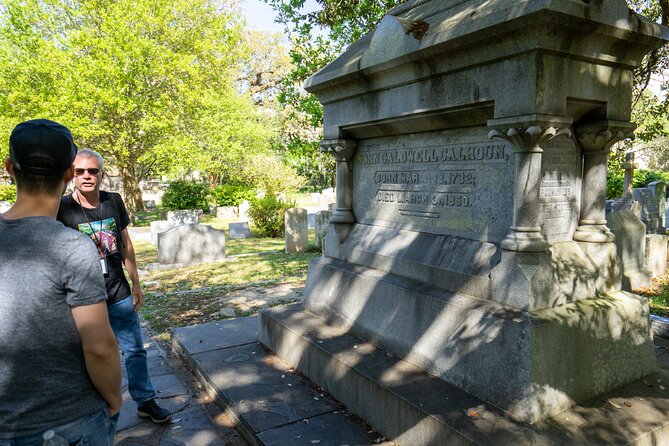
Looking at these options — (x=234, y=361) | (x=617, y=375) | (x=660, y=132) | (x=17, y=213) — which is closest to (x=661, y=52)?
(x=660, y=132)

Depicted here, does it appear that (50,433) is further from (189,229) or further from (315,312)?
(189,229)

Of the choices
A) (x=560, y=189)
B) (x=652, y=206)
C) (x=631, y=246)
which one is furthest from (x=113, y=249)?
(x=652, y=206)

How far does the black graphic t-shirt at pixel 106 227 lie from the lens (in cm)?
324

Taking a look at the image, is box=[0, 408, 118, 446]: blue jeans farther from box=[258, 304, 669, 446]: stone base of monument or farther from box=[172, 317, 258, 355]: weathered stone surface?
box=[172, 317, 258, 355]: weathered stone surface

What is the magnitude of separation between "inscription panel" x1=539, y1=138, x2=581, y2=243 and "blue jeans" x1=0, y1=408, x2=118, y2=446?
2.71 m

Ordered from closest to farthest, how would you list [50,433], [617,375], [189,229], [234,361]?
[50,433]
[617,375]
[234,361]
[189,229]

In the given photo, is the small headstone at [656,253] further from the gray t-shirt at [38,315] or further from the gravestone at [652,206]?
the gray t-shirt at [38,315]

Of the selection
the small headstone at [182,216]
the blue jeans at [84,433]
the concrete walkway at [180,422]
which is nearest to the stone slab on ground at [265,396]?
the concrete walkway at [180,422]

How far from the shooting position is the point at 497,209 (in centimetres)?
321

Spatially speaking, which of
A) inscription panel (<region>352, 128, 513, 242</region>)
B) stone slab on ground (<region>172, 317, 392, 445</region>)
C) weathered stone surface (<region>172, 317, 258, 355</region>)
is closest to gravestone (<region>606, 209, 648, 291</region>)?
inscription panel (<region>352, 128, 513, 242</region>)

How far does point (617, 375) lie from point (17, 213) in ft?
11.2

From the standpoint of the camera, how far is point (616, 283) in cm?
331

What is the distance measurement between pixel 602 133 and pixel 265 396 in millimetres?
3067

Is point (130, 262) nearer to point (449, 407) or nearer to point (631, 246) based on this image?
point (449, 407)
